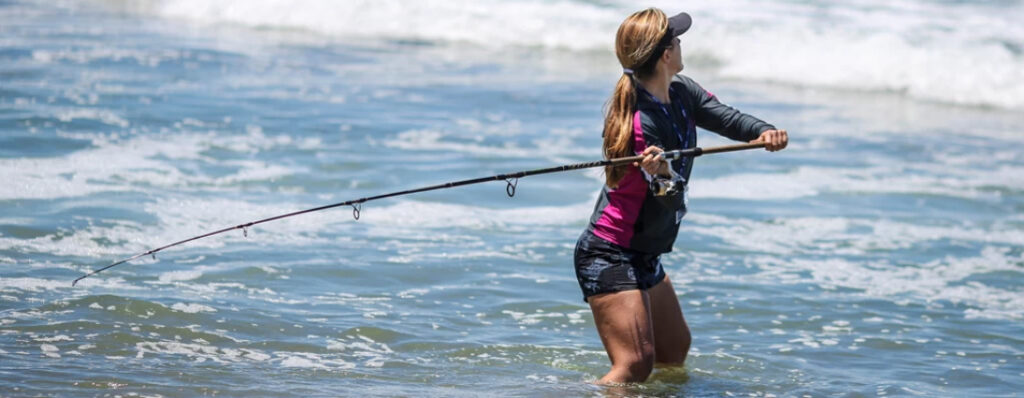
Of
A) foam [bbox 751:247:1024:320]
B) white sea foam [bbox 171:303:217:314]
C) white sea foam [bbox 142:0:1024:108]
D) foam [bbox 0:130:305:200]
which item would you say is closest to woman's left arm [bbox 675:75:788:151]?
white sea foam [bbox 171:303:217:314]

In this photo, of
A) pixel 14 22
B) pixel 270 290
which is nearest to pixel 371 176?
pixel 270 290

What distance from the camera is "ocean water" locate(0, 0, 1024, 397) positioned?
6.05m

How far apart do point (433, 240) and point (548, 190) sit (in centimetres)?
208

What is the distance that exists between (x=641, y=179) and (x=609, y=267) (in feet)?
1.33

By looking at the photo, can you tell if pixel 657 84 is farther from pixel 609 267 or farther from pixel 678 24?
pixel 609 267

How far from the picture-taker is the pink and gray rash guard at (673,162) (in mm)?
4824

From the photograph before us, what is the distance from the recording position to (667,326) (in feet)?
17.8

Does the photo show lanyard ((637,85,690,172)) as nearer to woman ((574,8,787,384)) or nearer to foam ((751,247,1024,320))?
woman ((574,8,787,384))

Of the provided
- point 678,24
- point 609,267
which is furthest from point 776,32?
point 609,267

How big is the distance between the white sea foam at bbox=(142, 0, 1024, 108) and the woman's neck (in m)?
13.8

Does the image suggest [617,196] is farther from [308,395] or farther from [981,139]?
[981,139]

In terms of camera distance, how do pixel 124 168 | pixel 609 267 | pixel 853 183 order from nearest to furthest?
pixel 609 267 < pixel 124 168 < pixel 853 183

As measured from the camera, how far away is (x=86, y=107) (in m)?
12.6

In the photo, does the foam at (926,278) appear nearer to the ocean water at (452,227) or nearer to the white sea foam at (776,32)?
the ocean water at (452,227)
